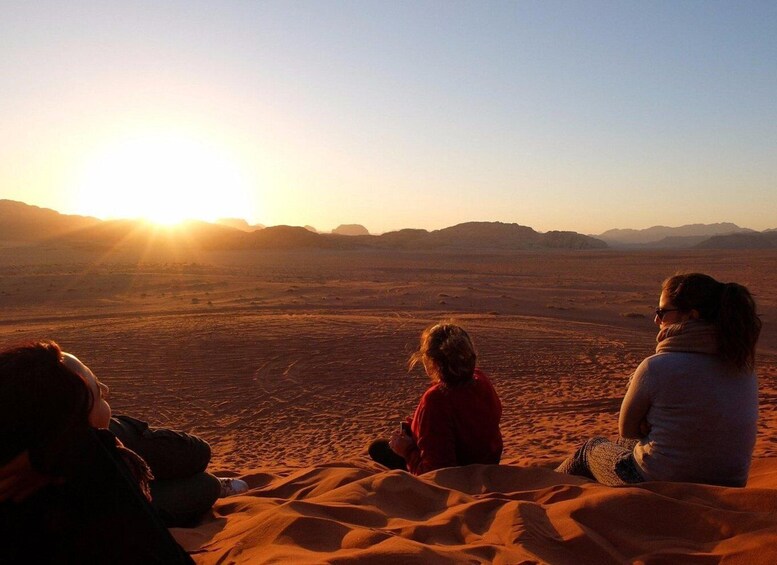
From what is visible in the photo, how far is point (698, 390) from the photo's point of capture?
3229 mm

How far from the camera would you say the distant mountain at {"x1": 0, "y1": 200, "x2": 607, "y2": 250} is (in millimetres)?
69375

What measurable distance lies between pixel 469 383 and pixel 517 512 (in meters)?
0.99

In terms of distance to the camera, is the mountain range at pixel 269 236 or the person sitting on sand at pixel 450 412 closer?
the person sitting on sand at pixel 450 412

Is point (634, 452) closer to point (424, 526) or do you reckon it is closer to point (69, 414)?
point (424, 526)

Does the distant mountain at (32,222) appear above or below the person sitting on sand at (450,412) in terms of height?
above

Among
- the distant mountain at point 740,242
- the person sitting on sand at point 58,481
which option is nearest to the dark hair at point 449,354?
the person sitting on sand at point 58,481

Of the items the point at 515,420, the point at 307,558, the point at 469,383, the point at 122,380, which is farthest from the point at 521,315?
the point at 307,558

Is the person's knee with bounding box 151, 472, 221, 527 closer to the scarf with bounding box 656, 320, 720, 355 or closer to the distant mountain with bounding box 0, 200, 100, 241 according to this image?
the scarf with bounding box 656, 320, 720, 355

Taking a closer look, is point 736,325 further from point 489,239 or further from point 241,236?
point 489,239

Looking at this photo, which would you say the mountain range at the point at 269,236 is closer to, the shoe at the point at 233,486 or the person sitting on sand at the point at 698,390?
the shoe at the point at 233,486

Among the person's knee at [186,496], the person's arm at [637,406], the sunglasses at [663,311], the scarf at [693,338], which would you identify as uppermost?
the sunglasses at [663,311]

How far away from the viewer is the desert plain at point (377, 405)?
2902 millimetres

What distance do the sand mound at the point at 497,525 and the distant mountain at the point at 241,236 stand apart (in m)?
58.3

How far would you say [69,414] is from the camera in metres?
1.56
